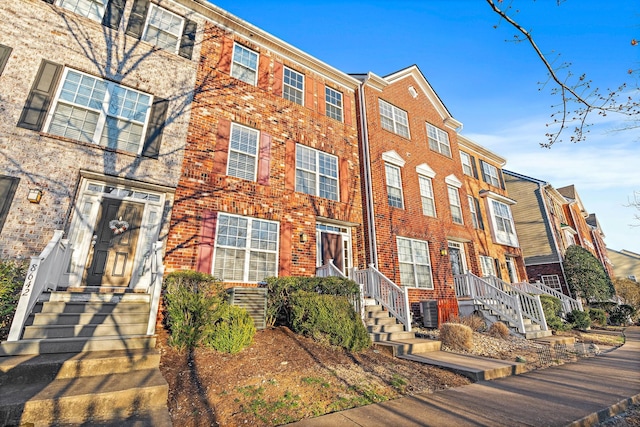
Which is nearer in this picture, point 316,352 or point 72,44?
point 316,352

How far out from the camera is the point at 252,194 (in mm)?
8906

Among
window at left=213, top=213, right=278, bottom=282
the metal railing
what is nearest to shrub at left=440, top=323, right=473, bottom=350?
the metal railing

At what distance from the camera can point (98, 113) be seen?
24.8 ft

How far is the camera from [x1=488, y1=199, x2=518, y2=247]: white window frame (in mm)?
17141

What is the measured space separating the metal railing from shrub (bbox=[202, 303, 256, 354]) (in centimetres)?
913

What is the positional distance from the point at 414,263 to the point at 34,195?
37.8 ft

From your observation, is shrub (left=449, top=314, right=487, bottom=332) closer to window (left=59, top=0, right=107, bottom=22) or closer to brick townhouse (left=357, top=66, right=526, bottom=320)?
brick townhouse (left=357, top=66, right=526, bottom=320)

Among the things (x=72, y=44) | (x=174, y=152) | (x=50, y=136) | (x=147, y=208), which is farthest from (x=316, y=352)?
(x=72, y=44)

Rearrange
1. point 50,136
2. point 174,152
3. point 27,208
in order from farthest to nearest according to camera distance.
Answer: point 174,152 < point 50,136 < point 27,208

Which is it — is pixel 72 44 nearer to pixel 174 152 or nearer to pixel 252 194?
pixel 174 152

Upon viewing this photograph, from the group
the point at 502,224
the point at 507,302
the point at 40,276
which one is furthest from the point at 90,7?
the point at 502,224

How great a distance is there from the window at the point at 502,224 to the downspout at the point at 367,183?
33.7 feet

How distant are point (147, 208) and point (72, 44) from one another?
189 inches

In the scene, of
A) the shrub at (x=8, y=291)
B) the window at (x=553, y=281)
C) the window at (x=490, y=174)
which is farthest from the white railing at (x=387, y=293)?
the window at (x=553, y=281)
